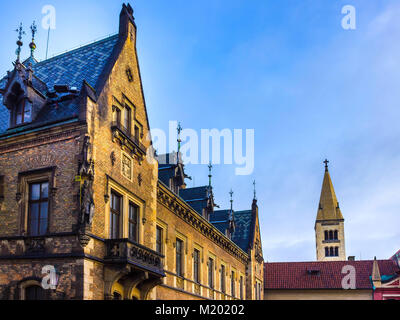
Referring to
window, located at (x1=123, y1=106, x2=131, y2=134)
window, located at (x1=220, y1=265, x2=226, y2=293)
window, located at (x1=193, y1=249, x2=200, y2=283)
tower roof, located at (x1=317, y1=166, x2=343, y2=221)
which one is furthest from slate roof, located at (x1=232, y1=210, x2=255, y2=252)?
tower roof, located at (x1=317, y1=166, x2=343, y2=221)

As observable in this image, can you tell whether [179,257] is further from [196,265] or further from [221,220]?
[221,220]

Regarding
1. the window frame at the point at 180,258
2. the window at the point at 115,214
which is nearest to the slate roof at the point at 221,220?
the window frame at the point at 180,258

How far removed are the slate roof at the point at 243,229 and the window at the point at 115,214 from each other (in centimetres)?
2640

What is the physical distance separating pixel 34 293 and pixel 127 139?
274 inches

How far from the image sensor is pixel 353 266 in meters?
61.2

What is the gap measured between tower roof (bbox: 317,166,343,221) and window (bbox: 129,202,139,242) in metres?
91.1

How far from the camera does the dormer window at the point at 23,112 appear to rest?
20359mm

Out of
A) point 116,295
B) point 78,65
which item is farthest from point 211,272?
point 78,65

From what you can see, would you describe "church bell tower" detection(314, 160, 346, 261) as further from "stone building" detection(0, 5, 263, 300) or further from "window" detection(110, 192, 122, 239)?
"window" detection(110, 192, 122, 239)

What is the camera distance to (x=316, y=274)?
60.8 meters

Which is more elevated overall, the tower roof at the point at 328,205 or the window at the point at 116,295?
the tower roof at the point at 328,205

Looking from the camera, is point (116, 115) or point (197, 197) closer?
point (116, 115)

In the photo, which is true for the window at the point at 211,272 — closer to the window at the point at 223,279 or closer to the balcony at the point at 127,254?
the window at the point at 223,279
